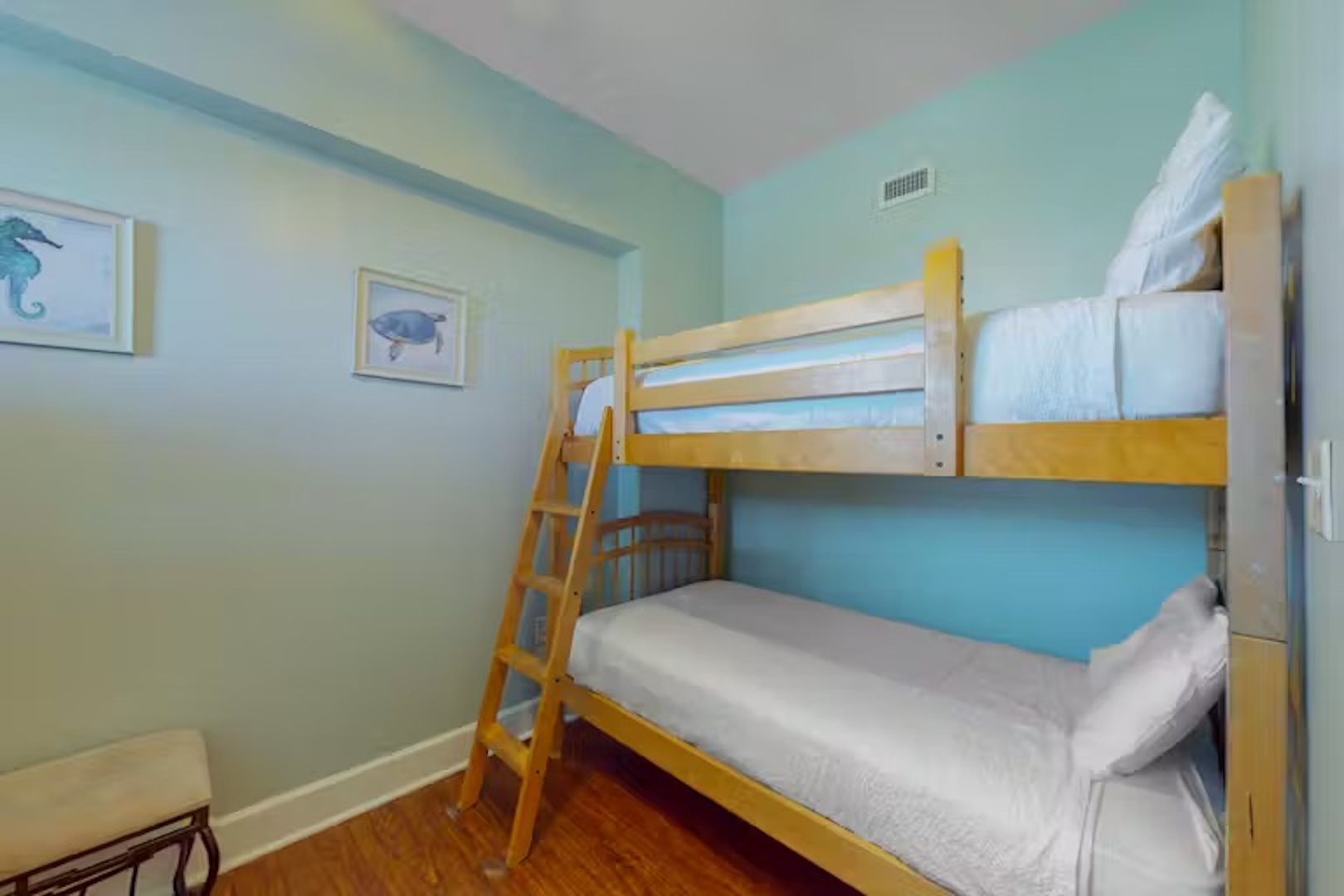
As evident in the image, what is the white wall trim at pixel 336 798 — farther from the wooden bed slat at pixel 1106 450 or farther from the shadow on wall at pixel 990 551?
the wooden bed slat at pixel 1106 450

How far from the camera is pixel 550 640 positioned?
1941mm

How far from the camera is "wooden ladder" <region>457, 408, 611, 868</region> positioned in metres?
1.68

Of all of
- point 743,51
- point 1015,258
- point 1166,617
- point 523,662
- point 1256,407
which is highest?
point 743,51

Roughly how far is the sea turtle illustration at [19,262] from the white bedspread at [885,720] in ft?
6.01

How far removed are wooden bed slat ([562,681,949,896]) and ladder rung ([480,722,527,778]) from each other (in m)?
0.27

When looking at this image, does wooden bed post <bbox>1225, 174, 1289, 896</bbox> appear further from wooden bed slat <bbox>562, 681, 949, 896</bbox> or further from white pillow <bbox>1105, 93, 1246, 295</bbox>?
wooden bed slat <bbox>562, 681, 949, 896</bbox>

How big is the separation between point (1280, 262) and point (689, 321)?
2328 mm

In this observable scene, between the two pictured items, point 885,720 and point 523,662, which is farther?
point 523,662

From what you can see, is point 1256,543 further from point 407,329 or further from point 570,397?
point 407,329

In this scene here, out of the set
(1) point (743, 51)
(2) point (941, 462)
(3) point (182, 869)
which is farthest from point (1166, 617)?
(3) point (182, 869)

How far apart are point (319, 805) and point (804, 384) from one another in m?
2.15

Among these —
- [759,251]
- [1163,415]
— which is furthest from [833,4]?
[1163,415]

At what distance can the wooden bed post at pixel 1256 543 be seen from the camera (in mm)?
808

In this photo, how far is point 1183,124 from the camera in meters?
1.71
